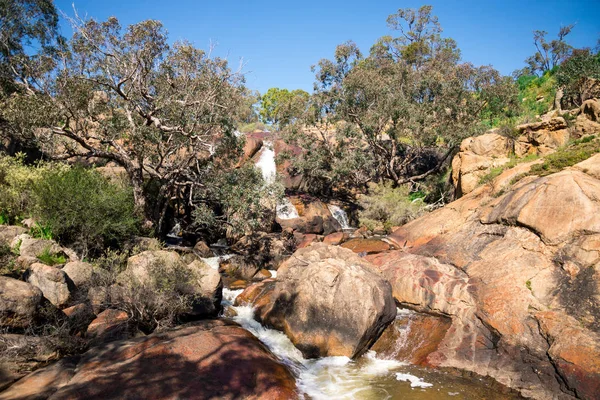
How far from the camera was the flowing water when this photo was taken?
8335 millimetres

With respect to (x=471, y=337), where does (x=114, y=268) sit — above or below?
above

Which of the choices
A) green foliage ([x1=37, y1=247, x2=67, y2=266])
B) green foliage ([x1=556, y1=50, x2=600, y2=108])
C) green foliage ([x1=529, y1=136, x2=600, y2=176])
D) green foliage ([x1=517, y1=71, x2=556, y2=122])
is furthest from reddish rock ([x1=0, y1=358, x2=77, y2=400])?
green foliage ([x1=517, y1=71, x2=556, y2=122])

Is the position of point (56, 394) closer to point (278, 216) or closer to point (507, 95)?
point (278, 216)

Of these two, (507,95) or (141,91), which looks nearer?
(141,91)

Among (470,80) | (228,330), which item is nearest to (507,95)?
(470,80)

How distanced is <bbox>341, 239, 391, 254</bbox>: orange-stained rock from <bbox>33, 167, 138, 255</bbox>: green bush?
1008 centimetres

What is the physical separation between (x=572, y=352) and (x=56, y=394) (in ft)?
34.5

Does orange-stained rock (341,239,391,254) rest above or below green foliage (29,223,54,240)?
below

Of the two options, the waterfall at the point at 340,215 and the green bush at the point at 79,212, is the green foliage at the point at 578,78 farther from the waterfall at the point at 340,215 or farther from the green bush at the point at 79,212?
the green bush at the point at 79,212

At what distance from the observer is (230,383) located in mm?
7488

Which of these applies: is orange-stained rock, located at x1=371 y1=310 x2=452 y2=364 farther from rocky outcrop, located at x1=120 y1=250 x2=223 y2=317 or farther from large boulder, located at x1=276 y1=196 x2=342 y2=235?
large boulder, located at x1=276 y1=196 x2=342 y2=235

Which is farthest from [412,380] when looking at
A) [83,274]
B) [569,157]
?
[83,274]

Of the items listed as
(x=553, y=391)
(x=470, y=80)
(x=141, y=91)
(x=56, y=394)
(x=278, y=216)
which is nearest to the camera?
(x=56, y=394)

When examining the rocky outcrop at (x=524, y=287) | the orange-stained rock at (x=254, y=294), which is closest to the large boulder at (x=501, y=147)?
the rocky outcrop at (x=524, y=287)
